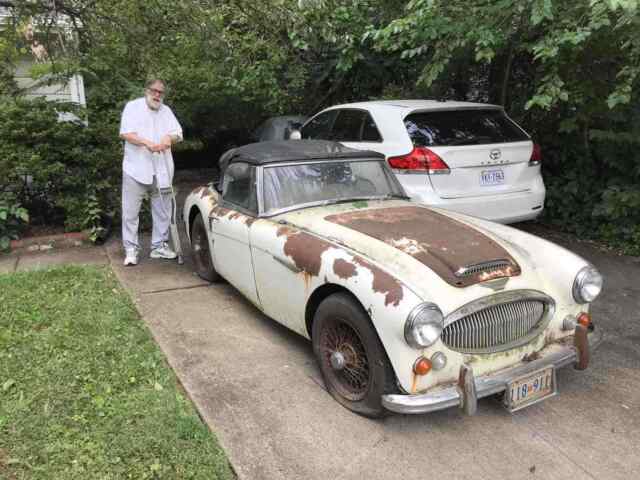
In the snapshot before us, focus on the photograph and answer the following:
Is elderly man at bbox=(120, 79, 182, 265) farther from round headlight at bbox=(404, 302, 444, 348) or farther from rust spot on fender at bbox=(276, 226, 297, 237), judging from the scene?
round headlight at bbox=(404, 302, 444, 348)

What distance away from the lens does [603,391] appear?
3453 mm

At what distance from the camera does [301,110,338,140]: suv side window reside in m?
7.05

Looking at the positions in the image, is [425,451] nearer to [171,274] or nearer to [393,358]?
[393,358]

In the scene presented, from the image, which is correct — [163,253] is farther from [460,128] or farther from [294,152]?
[460,128]

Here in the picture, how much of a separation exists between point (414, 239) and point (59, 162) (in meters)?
5.06

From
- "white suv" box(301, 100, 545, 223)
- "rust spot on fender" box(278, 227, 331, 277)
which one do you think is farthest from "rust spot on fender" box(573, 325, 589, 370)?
"white suv" box(301, 100, 545, 223)

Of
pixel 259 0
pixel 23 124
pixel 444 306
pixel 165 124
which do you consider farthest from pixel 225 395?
pixel 23 124

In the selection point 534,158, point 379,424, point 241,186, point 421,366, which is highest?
point 534,158

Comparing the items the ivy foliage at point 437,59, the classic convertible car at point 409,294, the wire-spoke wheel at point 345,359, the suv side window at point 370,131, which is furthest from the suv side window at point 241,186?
the suv side window at point 370,131

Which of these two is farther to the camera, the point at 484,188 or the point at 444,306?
the point at 484,188

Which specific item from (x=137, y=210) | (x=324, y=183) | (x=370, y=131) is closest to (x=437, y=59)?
(x=370, y=131)

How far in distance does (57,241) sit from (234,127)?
663cm

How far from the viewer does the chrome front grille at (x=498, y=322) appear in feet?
9.36

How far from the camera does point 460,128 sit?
5625 mm
